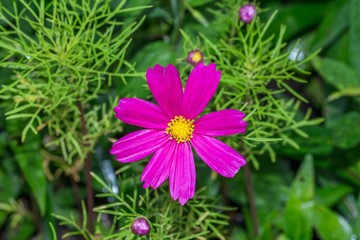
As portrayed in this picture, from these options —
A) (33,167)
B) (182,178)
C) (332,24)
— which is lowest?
(33,167)

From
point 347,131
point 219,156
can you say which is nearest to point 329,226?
point 347,131

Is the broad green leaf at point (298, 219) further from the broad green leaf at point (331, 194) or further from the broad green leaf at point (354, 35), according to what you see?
the broad green leaf at point (354, 35)

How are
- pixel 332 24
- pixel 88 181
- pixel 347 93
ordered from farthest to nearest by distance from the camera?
pixel 332 24 → pixel 347 93 → pixel 88 181

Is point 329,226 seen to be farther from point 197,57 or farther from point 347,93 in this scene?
point 197,57

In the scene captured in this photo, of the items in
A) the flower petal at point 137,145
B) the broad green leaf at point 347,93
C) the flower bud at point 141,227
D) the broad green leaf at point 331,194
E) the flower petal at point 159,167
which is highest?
the flower petal at point 137,145

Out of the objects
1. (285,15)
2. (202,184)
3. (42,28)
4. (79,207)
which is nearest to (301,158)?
(202,184)

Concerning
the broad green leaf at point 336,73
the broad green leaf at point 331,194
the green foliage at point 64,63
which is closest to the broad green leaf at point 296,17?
the broad green leaf at point 336,73
